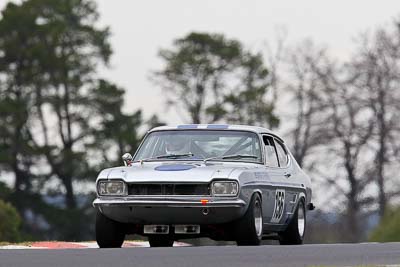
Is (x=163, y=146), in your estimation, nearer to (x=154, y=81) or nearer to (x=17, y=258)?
(x=17, y=258)

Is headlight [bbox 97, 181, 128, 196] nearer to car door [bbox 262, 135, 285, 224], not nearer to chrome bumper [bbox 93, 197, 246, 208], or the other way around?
chrome bumper [bbox 93, 197, 246, 208]

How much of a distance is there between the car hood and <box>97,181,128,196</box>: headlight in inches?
2.6

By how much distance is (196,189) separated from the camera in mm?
15781

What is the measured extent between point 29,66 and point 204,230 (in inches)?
2095

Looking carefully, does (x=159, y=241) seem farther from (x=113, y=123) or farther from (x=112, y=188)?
(x=113, y=123)

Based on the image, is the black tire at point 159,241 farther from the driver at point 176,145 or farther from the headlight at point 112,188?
the headlight at point 112,188

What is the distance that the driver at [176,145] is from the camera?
17188mm

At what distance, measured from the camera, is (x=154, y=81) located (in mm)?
70938

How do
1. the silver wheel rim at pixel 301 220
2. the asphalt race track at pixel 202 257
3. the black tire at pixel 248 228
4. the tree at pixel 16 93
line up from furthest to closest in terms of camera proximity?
the tree at pixel 16 93
the silver wheel rim at pixel 301 220
the black tire at pixel 248 228
the asphalt race track at pixel 202 257

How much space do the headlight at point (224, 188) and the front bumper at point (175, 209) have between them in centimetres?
6

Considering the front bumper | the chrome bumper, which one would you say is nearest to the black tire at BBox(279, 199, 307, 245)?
the front bumper

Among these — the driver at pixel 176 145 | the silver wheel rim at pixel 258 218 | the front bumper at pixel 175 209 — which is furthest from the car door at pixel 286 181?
the front bumper at pixel 175 209

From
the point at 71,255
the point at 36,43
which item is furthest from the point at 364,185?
the point at 71,255

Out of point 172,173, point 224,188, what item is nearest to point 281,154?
point 224,188
